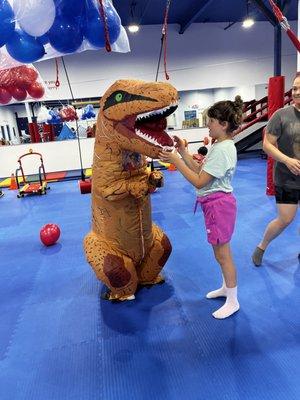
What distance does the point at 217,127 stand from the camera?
196cm

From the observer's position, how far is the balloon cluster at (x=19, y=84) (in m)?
5.57

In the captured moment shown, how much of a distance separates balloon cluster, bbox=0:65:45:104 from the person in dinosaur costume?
412 centimetres

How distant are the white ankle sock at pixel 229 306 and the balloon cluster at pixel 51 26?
10.0 feet

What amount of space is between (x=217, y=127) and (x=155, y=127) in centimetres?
41

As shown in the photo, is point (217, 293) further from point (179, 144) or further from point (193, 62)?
point (193, 62)

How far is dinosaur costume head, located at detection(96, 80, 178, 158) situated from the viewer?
196cm

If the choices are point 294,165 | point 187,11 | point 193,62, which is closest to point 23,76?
point 294,165

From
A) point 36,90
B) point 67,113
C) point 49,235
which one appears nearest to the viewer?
point 49,235

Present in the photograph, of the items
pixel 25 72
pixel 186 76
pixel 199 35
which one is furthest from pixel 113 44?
pixel 199 35

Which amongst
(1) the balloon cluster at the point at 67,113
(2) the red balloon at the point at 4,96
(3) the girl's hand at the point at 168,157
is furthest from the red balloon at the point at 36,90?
(3) the girl's hand at the point at 168,157

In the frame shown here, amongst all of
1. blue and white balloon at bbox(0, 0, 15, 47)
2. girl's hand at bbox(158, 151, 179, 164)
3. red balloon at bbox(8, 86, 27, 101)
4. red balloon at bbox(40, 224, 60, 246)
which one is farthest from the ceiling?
girl's hand at bbox(158, 151, 179, 164)

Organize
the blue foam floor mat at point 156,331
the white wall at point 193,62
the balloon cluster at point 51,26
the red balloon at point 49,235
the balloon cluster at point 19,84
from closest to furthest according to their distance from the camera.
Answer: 1. the blue foam floor mat at point 156,331
2. the balloon cluster at point 51,26
3. the red balloon at point 49,235
4. the balloon cluster at point 19,84
5. the white wall at point 193,62

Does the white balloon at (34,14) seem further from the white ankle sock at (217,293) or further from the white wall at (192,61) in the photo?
the white wall at (192,61)

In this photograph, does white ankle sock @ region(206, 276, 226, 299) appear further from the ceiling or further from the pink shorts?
the ceiling
